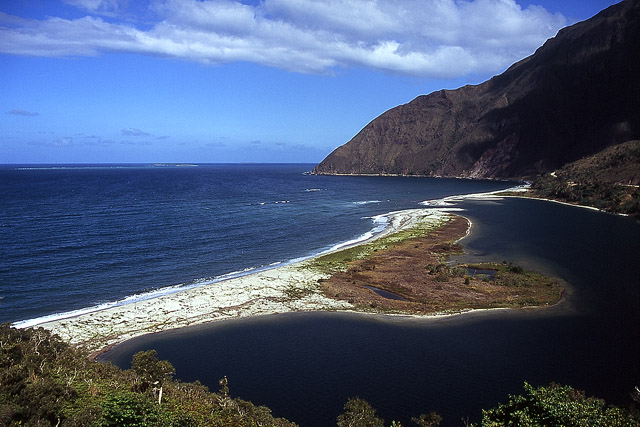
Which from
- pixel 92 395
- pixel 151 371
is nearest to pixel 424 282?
pixel 151 371

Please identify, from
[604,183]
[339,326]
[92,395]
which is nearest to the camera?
[92,395]

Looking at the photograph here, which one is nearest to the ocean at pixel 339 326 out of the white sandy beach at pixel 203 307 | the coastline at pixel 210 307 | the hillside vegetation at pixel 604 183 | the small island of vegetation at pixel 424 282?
the coastline at pixel 210 307

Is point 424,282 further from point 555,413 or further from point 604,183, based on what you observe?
point 604,183

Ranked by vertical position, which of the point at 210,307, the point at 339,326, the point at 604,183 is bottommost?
the point at 339,326

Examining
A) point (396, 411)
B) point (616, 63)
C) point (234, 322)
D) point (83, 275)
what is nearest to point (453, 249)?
point (234, 322)

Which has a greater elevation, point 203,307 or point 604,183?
point 604,183

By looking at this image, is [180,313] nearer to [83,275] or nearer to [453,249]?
[83,275]

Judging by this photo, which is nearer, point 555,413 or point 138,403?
point 555,413
